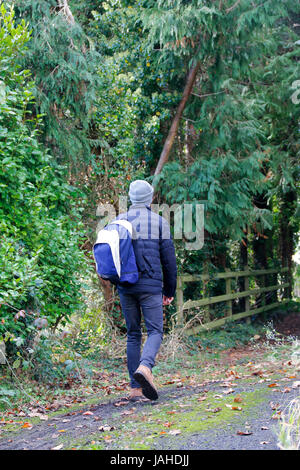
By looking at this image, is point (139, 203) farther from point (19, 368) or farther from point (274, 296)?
point (274, 296)

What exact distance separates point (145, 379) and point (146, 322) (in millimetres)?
621

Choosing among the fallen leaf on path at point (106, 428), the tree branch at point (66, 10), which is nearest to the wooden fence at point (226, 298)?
the tree branch at point (66, 10)

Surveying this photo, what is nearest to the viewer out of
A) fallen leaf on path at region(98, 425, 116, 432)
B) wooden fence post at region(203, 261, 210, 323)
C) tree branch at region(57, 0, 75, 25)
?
fallen leaf on path at region(98, 425, 116, 432)

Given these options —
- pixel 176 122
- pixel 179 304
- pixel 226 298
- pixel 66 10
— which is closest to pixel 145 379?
pixel 179 304

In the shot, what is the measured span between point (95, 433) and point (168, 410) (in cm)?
75

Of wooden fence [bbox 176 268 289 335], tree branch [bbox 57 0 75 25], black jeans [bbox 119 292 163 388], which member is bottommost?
wooden fence [bbox 176 268 289 335]

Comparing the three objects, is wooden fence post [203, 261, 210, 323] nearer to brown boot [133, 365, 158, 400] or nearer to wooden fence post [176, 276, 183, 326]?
wooden fence post [176, 276, 183, 326]

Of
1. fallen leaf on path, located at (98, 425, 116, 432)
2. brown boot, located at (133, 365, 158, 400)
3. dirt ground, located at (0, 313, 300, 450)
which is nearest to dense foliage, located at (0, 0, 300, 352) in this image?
dirt ground, located at (0, 313, 300, 450)

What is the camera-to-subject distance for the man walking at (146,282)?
486cm

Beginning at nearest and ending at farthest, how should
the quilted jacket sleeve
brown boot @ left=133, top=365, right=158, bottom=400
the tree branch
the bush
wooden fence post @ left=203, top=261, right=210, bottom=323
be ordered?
brown boot @ left=133, top=365, right=158, bottom=400 → the quilted jacket sleeve → the bush → the tree branch → wooden fence post @ left=203, top=261, right=210, bottom=323

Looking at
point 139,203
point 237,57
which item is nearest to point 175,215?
point 237,57

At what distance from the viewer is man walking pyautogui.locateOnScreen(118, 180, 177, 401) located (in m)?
4.86

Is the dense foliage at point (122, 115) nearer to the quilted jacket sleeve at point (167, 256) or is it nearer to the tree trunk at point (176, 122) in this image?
the tree trunk at point (176, 122)

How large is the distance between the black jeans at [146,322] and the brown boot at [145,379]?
0.60ft
